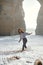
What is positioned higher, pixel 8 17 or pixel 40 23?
pixel 8 17

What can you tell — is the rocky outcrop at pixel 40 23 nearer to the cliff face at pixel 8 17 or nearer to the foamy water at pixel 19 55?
the cliff face at pixel 8 17

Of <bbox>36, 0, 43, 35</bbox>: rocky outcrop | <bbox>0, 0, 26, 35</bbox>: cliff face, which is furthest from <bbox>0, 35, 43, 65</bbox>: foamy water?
<bbox>36, 0, 43, 35</bbox>: rocky outcrop

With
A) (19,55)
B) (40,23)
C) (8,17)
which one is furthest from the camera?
(40,23)

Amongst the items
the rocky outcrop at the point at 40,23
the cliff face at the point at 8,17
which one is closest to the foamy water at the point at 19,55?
the cliff face at the point at 8,17

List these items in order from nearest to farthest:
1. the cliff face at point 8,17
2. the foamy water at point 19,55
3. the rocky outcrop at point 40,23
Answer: the foamy water at point 19,55, the cliff face at point 8,17, the rocky outcrop at point 40,23

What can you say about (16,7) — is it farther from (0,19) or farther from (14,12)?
(0,19)

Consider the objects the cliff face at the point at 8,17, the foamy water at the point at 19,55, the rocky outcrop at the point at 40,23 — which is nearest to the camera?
the foamy water at the point at 19,55

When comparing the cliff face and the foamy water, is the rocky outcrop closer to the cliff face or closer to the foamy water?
the cliff face

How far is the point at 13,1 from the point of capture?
23016mm

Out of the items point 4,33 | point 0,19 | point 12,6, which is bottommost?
point 4,33

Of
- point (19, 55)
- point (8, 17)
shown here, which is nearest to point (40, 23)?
point (8, 17)

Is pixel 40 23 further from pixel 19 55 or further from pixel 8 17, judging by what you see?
pixel 19 55

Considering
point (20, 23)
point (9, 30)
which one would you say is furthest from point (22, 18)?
point (9, 30)

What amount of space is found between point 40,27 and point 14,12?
11.2ft
